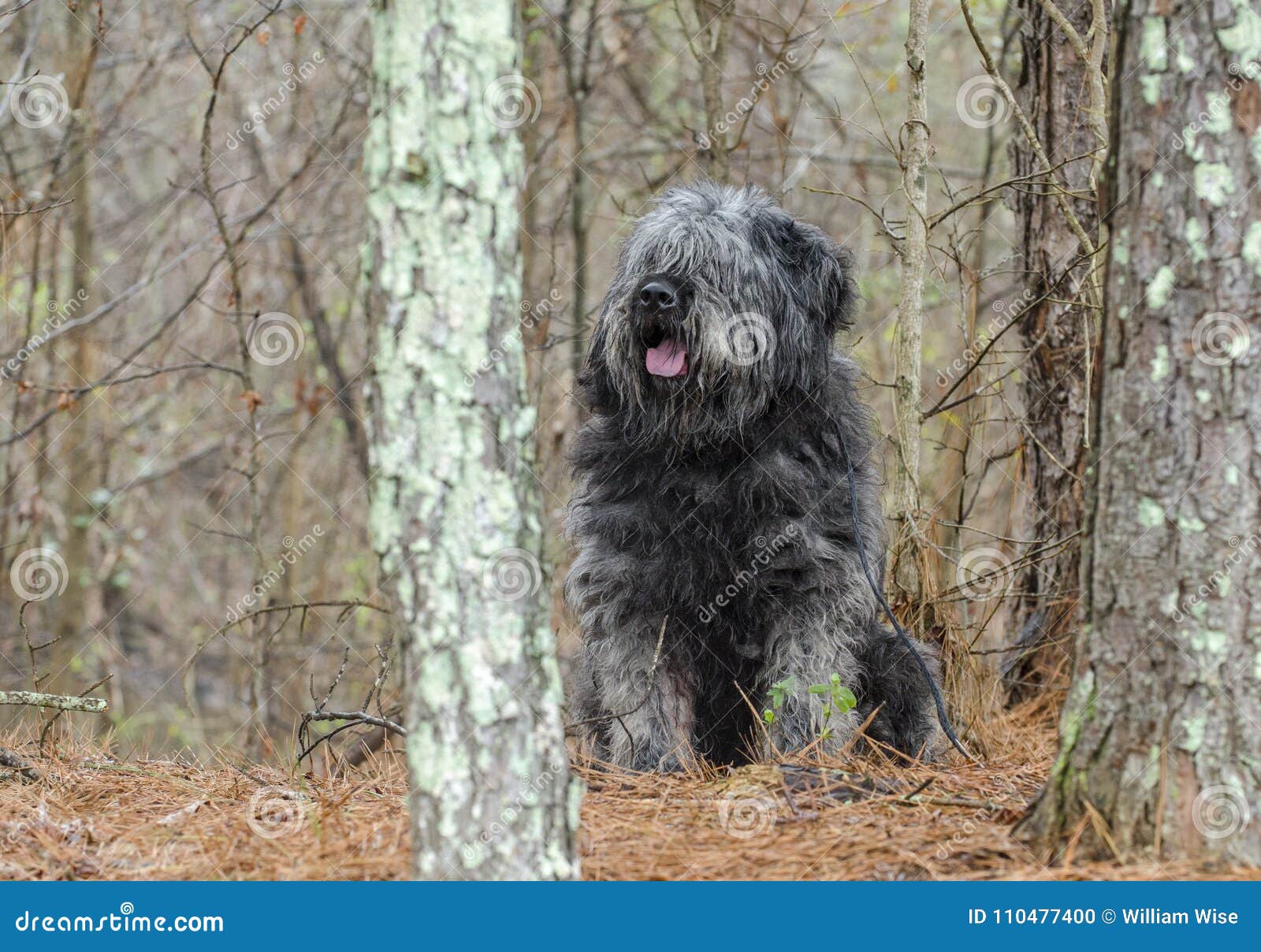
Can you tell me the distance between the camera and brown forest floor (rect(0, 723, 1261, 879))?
111 inches

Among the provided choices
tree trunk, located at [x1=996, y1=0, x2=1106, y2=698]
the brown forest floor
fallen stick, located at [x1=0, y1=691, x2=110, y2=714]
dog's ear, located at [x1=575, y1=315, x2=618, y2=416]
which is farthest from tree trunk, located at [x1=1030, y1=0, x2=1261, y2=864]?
fallen stick, located at [x1=0, y1=691, x2=110, y2=714]

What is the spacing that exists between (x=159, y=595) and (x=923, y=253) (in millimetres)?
9519

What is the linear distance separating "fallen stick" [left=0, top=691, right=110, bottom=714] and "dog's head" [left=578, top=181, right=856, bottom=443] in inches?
75.6

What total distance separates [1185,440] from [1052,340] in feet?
10.4

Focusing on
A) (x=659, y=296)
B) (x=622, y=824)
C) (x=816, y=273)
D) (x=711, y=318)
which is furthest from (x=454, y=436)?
(x=816, y=273)

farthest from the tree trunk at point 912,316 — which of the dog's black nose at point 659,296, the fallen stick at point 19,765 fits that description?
the fallen stick at point 19,765

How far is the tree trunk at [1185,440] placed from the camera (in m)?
2.50

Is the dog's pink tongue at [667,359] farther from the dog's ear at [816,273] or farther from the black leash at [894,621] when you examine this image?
the black leash at [894,621]

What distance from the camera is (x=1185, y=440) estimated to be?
254 cm

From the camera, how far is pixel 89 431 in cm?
962

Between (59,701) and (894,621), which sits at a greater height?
(894,621)

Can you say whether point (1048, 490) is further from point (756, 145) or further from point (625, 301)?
point (756, 145)

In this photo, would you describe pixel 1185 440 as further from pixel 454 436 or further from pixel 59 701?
pixel 59 701

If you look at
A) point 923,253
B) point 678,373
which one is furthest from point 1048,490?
point 678,373
